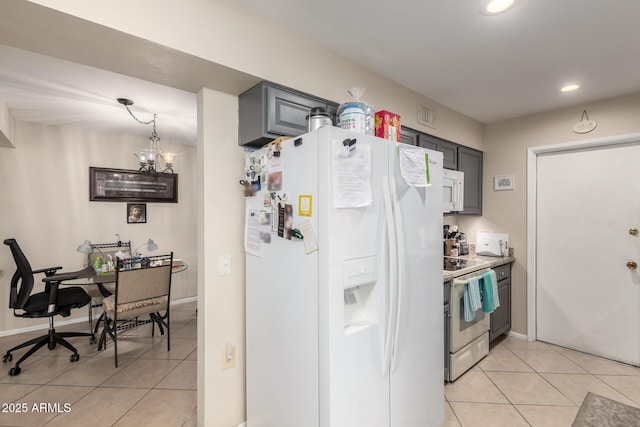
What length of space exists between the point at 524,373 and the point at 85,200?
545 cm

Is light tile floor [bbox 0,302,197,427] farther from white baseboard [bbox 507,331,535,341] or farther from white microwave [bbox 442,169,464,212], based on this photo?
white baseboard [bbox 507,331,535,341]

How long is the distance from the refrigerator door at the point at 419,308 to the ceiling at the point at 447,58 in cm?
79

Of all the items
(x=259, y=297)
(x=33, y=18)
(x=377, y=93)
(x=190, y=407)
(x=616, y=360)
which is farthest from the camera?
(x=616, y=360)

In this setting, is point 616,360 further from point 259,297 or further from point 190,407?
point 190,407

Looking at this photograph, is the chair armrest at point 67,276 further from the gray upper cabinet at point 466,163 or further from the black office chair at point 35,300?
the gray upper cabinet at point 466,163

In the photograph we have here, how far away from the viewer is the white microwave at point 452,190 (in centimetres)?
299

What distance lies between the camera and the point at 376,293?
1512mm

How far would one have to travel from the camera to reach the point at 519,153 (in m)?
3.48

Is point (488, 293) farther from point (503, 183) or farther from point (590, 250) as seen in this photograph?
point (503, 183)

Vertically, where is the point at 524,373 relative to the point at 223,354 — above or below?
below

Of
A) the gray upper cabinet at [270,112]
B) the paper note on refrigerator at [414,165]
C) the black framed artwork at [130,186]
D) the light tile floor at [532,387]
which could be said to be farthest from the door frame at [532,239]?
the black framed artwork at [130,186]

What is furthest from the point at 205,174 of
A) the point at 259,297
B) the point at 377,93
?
the point at 377,93

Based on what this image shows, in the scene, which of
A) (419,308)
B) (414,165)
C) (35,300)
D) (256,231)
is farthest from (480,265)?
(35,300)

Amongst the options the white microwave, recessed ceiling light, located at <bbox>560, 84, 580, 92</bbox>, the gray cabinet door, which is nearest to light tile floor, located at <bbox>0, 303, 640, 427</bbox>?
the white microwave
